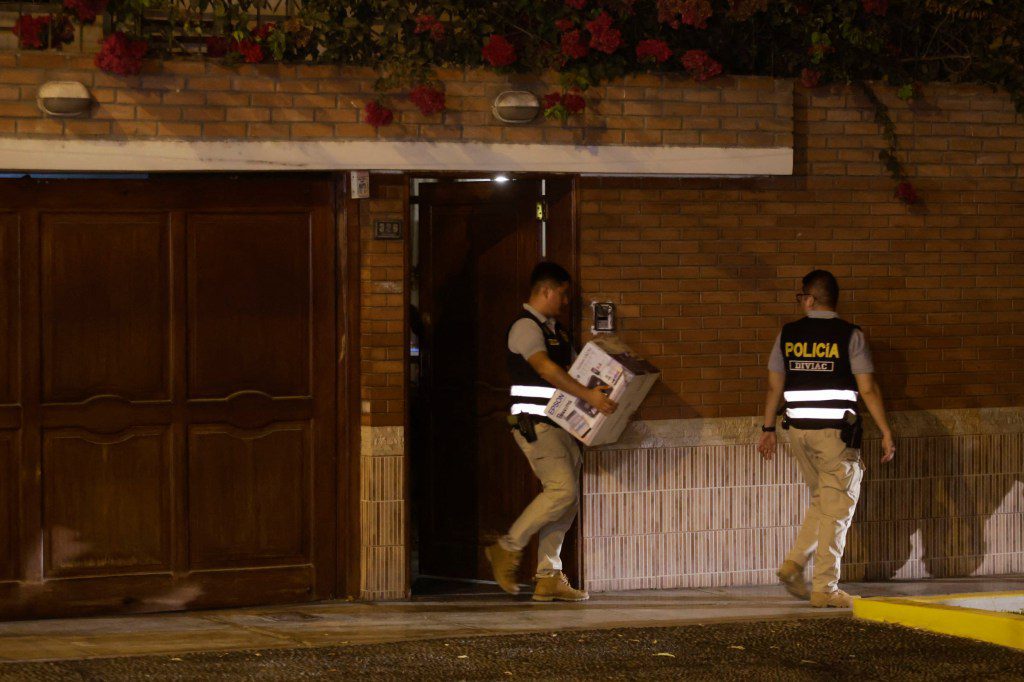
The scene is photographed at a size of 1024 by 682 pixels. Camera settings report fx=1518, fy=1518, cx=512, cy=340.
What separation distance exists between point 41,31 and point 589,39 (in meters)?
3.18

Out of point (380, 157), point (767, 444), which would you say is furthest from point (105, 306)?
point (767, 444)

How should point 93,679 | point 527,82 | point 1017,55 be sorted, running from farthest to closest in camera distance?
point 1017,55 < point 527,82 < point 93,679

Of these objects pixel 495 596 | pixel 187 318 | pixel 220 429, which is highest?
pixel 187 318

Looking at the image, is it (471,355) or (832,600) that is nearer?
(832,600)

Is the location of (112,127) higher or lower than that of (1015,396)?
higher

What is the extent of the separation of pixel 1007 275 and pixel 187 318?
5505mm

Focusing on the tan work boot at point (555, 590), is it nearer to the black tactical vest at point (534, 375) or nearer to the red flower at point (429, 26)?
the black tactical vest at point (534, 375)

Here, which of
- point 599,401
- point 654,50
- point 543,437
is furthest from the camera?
point 654,50

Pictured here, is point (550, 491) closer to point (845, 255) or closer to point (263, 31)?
point (845, 255)

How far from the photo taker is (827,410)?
8.99m

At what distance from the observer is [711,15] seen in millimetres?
9477

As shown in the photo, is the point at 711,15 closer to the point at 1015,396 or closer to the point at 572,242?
the point at 572,242

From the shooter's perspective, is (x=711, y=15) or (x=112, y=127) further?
(x=711, y=15)

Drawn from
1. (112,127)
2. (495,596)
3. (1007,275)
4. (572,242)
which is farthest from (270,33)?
(1007,275)
